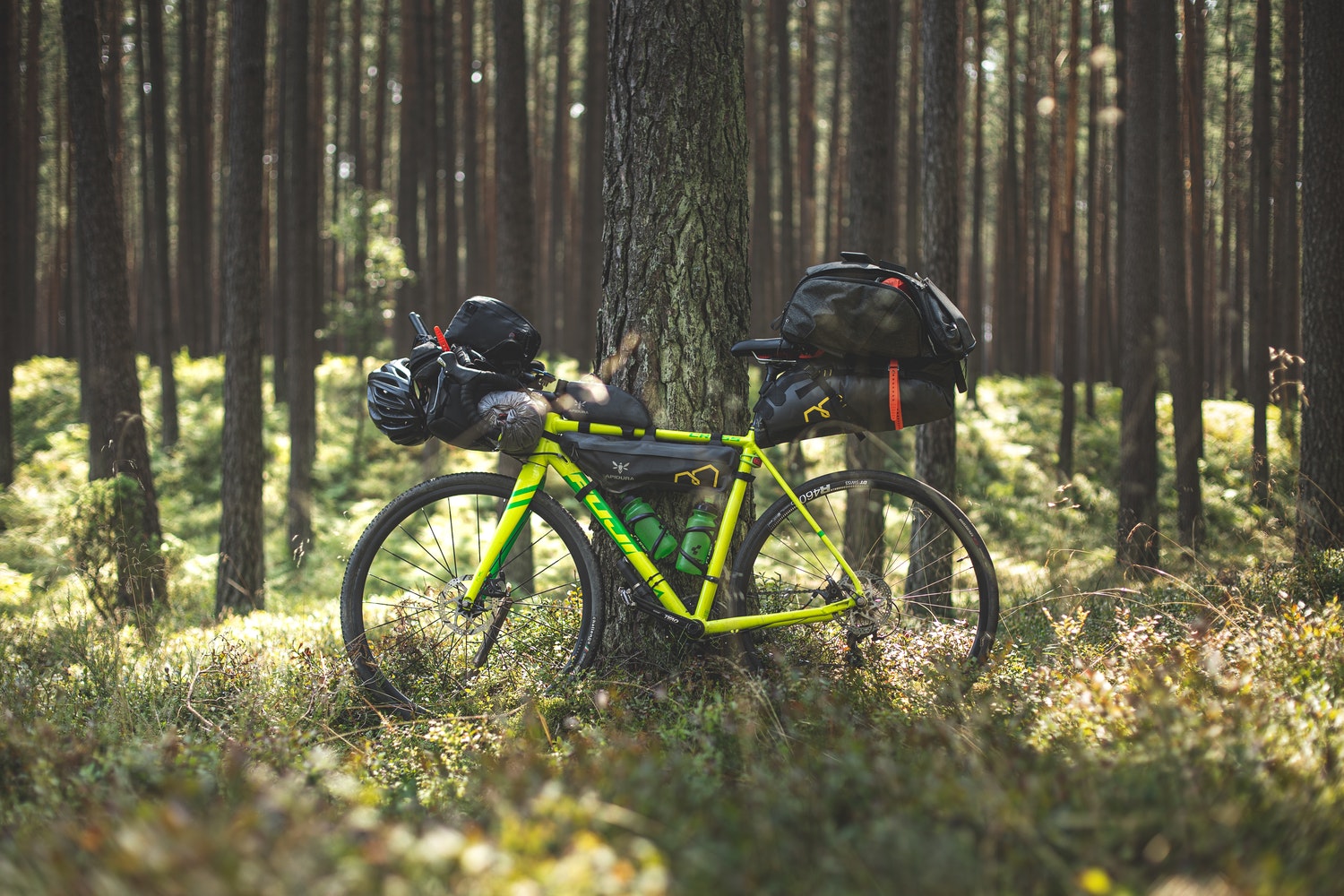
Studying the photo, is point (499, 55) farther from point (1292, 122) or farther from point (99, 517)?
point (1292, 122)

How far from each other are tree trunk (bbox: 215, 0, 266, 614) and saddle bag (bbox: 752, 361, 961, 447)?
5929 mm

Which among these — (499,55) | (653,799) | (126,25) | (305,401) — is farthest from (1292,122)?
(126,25)

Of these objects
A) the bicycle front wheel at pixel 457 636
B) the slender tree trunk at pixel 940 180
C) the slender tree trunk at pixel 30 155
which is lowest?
the bicycle front wheel at pixel 457 636

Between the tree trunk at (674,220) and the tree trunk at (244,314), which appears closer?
the tree trunk at (674,220)

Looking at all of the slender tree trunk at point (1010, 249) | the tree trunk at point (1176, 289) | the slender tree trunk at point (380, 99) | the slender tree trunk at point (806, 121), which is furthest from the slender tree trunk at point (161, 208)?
the slender tree trunk at point (1010, 249)

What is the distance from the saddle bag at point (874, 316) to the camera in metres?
3.46

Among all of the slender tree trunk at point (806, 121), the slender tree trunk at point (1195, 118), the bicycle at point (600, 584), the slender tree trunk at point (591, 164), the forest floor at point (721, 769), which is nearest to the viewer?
the forest floor at point (721, 769)

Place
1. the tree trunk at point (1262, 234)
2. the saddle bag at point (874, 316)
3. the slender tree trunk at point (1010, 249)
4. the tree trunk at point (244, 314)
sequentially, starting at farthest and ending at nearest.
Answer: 1. the slender tree trunk at point (1010, 249)
2. the tree trunk at point (1262, 234)
3. the tree trunk at point (244, 314)
4. the saddle bag at point (874, 316)

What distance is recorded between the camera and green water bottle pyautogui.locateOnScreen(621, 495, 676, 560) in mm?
3600

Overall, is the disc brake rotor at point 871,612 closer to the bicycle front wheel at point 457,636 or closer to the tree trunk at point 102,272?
the bicycle front wheel at point 457,636

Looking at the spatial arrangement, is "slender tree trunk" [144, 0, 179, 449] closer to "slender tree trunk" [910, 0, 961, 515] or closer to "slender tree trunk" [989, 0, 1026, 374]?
"slender tree trunk" [910, 0, 961, 515]

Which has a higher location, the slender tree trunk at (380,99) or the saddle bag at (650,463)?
the slender tree trunk at (380,99)

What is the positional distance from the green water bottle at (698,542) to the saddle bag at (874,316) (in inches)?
33.1

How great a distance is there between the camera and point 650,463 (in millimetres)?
3562
